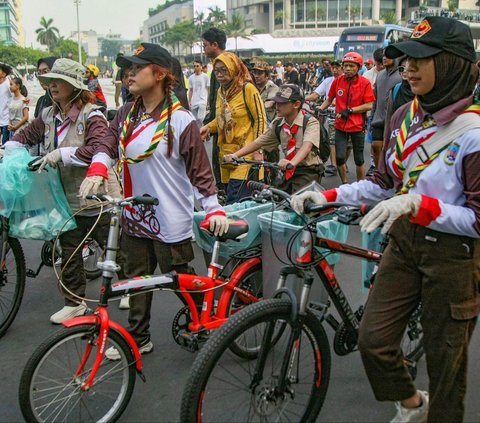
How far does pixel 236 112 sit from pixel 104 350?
3136 mm

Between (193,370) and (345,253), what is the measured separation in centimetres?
103

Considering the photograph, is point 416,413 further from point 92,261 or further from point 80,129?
point 92,261

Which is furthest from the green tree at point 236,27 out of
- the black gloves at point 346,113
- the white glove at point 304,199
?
the white glove at point 304,199

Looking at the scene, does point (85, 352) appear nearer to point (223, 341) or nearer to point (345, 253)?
point (223, 341)

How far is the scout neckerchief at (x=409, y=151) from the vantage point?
7.75 feet

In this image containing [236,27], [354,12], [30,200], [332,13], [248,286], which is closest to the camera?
[248,286]

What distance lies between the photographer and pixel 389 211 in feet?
7.14

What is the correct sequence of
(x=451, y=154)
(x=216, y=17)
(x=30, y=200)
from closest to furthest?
(x=451, y=154)
(x=30, y=200)
(x=216, y=17)

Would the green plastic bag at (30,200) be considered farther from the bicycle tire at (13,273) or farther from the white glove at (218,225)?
the white glove at (218,225)

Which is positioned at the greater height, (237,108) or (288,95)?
(288,95)

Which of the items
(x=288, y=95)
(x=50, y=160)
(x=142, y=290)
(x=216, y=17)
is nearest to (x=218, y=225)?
(x=142, y=290)

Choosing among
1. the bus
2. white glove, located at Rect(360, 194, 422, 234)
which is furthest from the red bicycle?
the bus

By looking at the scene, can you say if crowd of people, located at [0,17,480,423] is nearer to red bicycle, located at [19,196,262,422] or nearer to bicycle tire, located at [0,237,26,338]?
red bicycle, located at [19,196,262,422]

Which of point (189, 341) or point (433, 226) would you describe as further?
point (189, 341)
